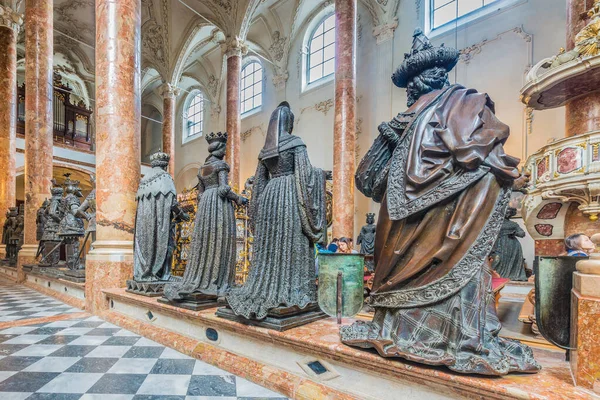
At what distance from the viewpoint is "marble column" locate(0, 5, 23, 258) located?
35.1 ft

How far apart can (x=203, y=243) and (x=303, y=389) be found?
1.97 m

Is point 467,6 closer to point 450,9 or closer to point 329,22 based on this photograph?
point 450,9

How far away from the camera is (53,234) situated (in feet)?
25.2

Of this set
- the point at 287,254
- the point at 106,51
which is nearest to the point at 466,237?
the point at 287,254

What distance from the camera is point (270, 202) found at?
295 centimetres

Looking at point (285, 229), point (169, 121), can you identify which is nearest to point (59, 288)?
point (285, 229)

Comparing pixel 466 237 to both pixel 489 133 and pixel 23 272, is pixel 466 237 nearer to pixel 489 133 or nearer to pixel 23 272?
pixel 489 133

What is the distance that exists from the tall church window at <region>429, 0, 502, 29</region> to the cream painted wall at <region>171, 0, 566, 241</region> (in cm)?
46

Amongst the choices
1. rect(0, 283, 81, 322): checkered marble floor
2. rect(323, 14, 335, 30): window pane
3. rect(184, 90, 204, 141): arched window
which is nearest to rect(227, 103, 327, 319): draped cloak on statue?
rect(0, 283, 81, 322): checkered marble floor

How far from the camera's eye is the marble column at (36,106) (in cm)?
883

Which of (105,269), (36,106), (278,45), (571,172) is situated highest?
(278,45)

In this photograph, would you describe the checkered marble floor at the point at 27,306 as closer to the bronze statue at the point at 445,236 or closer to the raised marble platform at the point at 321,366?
the raised marble platform at the point at 321,366

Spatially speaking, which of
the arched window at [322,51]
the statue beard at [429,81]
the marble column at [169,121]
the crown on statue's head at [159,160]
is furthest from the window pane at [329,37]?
the statue beard at [429,81]

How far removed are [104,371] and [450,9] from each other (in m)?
13.6
